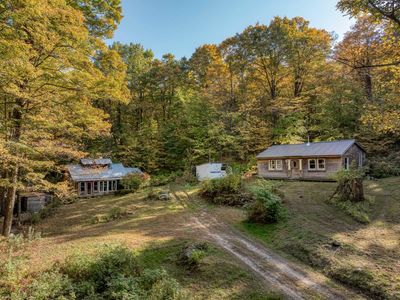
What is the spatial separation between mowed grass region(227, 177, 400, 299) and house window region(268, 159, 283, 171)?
768cm

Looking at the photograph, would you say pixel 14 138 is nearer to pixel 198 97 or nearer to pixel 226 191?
pixel 226 191

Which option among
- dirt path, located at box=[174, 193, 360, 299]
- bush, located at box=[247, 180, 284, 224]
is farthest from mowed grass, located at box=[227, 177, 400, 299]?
dirt path, located at box=[174, 193, 360, 299]

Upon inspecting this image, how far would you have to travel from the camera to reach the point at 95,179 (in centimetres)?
2431

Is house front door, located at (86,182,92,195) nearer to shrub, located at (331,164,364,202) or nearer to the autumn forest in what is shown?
the autumn forest

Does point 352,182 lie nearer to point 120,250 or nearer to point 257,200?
point 257,200

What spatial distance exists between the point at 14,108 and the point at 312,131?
93.1 ft

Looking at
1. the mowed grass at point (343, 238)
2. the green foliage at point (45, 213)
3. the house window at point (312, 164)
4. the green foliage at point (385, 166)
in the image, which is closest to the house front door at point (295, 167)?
the house window at point (312, 164)

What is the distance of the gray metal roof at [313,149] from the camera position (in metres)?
20.0

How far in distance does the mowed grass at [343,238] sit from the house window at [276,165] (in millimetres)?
7680

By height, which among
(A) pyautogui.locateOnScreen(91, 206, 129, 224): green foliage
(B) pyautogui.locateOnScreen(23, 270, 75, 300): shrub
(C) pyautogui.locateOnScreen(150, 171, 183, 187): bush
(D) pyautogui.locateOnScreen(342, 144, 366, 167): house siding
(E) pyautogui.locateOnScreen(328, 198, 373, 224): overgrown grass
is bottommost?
(A) pyautogui.locateOnScreen(91, 206, 129, 224): green foliage

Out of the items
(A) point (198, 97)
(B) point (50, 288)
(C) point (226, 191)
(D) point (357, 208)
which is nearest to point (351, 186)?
(D) point (357, 208)

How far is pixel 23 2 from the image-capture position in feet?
24.8

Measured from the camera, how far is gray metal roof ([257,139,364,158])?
1998cm

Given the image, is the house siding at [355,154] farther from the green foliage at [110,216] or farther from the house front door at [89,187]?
the house front door at [89,187]
